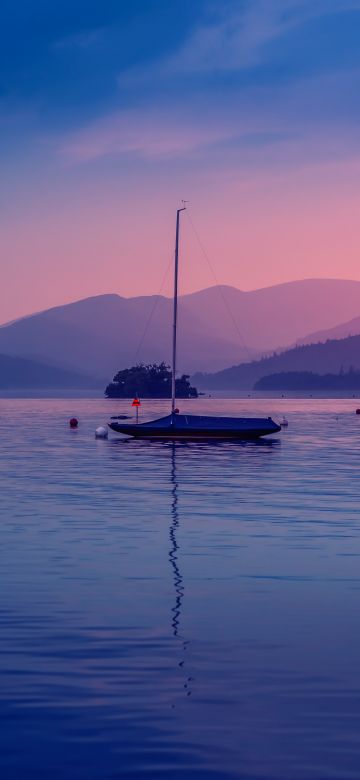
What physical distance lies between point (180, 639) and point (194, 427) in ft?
227

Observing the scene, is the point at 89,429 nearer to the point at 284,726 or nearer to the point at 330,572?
the point at 330,572

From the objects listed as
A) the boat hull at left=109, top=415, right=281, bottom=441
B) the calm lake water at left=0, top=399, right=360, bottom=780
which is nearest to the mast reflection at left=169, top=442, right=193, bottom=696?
the calm lake water at left=0, top=399, right=360, bottom=780

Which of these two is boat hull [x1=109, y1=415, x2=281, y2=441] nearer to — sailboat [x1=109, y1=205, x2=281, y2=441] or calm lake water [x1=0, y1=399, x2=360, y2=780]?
sailboat [x1=109, y1=205, x2=281, y2=441]

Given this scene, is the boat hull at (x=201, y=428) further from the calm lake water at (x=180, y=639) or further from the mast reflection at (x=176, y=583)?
the calm lake water at (x=180, y=639)

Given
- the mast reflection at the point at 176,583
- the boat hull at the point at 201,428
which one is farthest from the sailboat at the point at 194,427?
the mast reflection at the point at 176,583

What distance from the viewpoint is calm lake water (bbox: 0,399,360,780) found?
12492mm

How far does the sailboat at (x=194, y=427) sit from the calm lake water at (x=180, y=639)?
44.3 m

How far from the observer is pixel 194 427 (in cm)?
8750

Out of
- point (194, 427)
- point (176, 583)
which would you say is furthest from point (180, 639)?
Result: point (194, 427)

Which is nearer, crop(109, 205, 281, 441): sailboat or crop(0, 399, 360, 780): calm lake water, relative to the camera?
crop(0, 399, 360, 780): calm lake water

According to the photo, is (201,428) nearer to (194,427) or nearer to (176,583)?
(194,427)

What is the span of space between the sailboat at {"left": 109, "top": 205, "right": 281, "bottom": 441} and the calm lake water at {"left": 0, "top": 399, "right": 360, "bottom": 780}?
44.3 meters

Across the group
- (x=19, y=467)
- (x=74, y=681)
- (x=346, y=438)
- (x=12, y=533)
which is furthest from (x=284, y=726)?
(x=346, y=438)

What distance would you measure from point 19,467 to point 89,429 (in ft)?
214
